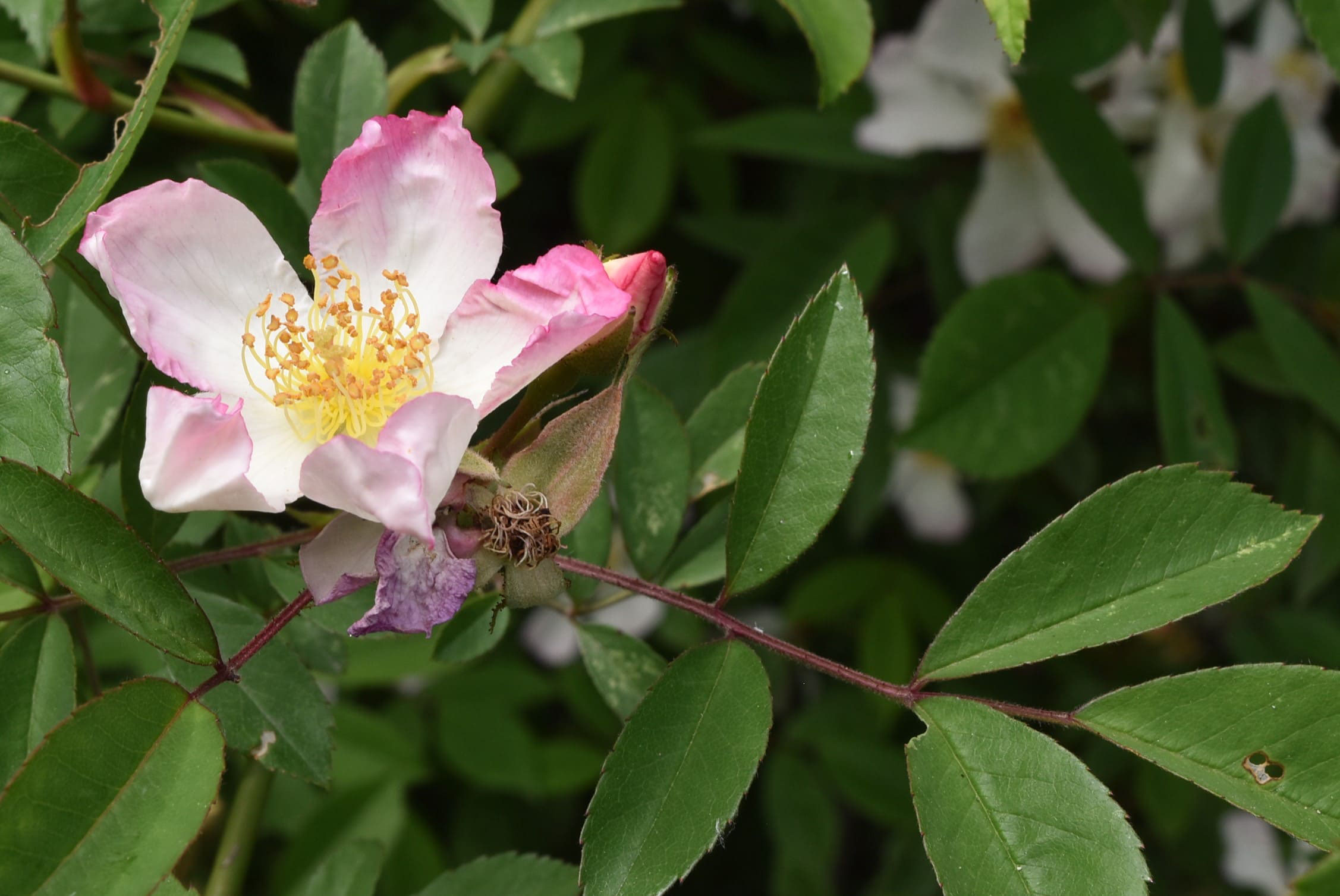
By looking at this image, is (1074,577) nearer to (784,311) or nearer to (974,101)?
(784,311)

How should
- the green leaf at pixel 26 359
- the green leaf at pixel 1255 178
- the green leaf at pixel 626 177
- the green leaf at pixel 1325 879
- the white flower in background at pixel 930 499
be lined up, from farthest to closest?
the white flower in background at pixel 930 499, the green leaf at pixel 626 177, the green leaf at pixel 1255 178, the green leaf at pixel 26 359, the green leaf at pixel 1325 879

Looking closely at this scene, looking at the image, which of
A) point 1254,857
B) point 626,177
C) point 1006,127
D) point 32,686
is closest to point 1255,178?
point 1006,127

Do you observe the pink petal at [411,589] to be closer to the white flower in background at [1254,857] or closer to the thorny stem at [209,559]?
the thorny stem at [209,559]

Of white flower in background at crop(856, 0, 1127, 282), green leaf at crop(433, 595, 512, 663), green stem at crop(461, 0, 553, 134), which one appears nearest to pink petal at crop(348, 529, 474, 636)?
green leaf at crop(433, 595, 512, 663)

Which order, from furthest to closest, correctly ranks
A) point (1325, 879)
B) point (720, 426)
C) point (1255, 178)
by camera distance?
1. point (1255, 178)
2. point (720, 426)
3. point (1325, 879)

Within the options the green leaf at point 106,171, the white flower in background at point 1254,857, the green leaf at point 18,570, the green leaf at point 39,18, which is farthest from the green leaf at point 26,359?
the white flower in background at point 1254,857

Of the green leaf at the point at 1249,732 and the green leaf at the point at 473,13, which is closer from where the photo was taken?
the green leaf at the point at 1249,732

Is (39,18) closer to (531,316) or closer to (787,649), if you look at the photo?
(531,316)

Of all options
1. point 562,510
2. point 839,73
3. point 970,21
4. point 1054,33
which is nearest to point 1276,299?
point 1054,33
